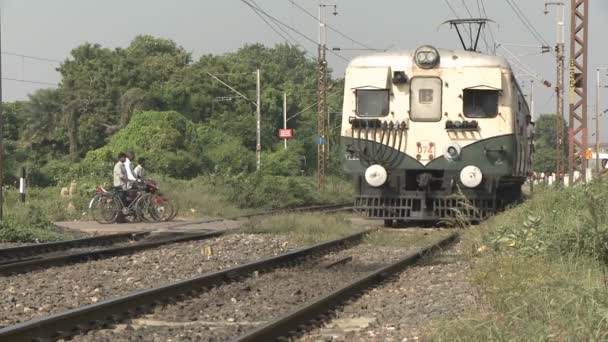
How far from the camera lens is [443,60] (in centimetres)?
1744

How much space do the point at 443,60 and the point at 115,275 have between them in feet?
29.1

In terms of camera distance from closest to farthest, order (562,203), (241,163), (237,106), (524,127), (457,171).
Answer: (562,203) < (457,171) < (524,127) < (241,163) < (237,106)

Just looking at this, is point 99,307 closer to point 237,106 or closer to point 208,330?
point 208,330

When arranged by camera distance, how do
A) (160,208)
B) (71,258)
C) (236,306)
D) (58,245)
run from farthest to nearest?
1. (160,208)
2. (58,245)
3. (71,258)
4. (236,306)

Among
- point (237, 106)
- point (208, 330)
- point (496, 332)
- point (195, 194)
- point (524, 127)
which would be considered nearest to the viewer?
point (496, 332)

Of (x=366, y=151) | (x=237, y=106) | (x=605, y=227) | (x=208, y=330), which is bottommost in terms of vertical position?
(x=208, y=330)

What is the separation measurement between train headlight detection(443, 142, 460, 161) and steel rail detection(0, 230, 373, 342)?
22.7 ft

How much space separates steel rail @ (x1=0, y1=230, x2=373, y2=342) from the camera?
654cm

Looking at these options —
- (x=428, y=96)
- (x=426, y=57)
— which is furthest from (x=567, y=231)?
(x=426, y=57)

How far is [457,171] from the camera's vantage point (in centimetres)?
1748

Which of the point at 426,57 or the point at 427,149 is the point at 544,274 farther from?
the point at 426,57

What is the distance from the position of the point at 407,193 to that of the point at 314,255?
15.8ft

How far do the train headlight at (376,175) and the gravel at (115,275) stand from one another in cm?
276

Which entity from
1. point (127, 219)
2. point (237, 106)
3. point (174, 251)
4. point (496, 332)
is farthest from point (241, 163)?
point (496, 332)
